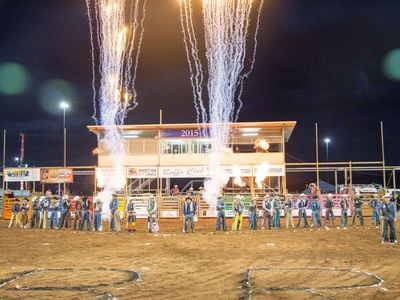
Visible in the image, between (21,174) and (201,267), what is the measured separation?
77.4 ft

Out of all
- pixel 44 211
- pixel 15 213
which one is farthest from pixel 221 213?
pixel 15 213

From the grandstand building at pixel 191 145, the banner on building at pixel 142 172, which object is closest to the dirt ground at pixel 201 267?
the banner on building at pixel 142 172

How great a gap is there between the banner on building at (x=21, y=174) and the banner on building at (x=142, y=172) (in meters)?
5.97

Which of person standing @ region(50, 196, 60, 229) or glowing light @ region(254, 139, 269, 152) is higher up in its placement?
glowing light @ region(254, 139, 269, 152)

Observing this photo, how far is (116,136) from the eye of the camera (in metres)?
36.8

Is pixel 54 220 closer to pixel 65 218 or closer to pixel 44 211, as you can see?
pixel 65 218

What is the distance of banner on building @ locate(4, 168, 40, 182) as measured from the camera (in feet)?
106

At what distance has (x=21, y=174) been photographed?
32750mm

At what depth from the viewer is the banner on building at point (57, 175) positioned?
32000 mm

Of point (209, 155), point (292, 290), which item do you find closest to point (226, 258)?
point (292, 290)

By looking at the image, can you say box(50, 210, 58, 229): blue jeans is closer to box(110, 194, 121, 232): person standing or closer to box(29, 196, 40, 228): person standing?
box(29, 196, 40, 228): person standing

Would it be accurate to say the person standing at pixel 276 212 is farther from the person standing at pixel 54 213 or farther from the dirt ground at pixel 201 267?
the person standing at pixel 54 213

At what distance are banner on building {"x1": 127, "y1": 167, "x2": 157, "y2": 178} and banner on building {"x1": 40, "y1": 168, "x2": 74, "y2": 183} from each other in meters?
3.82

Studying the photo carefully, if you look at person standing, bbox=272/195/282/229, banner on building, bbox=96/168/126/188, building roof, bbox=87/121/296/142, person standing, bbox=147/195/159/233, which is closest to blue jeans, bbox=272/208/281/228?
person standing, bbox=272/195/282/229
